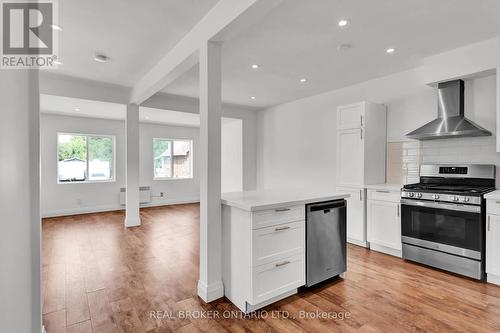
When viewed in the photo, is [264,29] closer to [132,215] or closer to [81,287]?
[81,287]

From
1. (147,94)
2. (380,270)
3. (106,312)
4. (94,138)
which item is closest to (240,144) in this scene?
(147,94)

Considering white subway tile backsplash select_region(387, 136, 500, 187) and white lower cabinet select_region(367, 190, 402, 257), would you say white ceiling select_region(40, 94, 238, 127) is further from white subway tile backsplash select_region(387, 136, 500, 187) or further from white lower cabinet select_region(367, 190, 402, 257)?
white lower cabinet select_region(367, 190, 402, 257)

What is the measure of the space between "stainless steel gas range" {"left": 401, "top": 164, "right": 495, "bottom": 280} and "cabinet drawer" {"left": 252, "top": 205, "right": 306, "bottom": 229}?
1770 millimetres

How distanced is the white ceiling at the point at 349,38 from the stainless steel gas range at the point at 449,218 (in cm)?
156

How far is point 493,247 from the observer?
8.43 ft

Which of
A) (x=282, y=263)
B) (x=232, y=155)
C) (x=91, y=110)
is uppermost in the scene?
(x=91, y=110)

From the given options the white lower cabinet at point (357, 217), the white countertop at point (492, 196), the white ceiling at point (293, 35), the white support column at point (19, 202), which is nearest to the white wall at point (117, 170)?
the white ceiling at point (293, 35)

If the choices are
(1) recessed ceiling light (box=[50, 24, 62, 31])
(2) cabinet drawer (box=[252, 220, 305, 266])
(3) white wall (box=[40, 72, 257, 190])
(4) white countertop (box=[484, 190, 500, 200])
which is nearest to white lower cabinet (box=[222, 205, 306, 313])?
(2) cabinet drawer (box=[252, 220, 305, 266])

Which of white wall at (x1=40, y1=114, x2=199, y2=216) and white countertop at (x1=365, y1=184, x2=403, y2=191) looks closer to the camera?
white countertop at (x1=365, y1=184, x2=403, y2=191)

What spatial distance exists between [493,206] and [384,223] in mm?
1156

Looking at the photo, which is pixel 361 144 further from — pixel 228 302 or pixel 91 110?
pixel 91 110

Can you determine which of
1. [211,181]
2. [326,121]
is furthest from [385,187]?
[211,181]

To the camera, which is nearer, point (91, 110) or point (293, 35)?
point (293, 35)

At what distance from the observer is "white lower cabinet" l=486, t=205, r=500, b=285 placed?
8.32 ft
